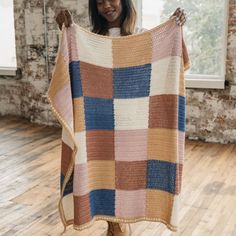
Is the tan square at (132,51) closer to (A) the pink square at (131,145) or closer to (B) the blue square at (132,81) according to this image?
(B) the blue square at (132,81)

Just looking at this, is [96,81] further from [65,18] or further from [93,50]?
[65,18]

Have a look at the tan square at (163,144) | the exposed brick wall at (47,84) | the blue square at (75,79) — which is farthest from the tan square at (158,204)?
the exposed brick wall at (47,84)

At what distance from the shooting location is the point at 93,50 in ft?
6.08

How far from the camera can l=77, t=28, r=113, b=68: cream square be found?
1.82 metres

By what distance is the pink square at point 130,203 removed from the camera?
1.97 metres

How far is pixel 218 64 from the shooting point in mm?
4145

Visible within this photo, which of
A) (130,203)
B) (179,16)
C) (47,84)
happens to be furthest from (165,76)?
(47,84)

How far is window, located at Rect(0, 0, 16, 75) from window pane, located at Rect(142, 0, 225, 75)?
82.5 inches

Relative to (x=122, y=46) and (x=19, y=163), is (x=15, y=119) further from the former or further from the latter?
(x=122, y=46)

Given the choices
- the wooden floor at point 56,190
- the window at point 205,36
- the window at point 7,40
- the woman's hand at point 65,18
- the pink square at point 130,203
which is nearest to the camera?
the woman's hand at point 65,18

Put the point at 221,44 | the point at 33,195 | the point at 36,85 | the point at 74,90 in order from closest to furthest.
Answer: the point at 74,90 → the point at 33,195 → the point at 221,44 → the point at 36,85

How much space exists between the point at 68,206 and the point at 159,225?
0.79 m

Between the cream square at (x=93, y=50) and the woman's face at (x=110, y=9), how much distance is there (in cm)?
21

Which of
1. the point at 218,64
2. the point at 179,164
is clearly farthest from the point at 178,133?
the point at 218,64
